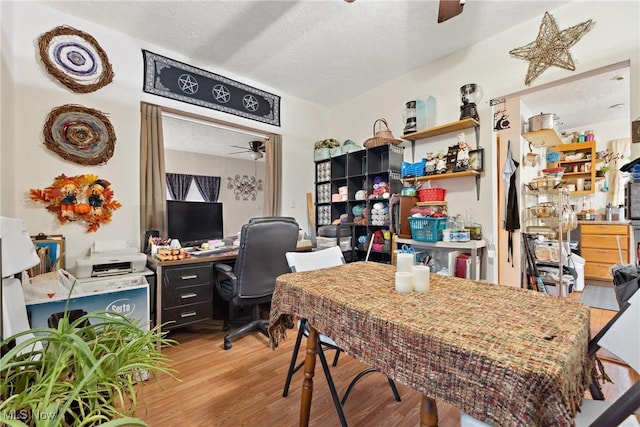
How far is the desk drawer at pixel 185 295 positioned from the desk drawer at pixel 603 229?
5138mm

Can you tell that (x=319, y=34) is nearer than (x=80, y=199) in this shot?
No

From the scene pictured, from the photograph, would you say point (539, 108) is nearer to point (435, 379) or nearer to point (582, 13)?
point (582, 13)

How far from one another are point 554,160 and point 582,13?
2559 mm

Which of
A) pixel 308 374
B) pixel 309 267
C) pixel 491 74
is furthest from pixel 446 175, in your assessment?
pixel 308 374

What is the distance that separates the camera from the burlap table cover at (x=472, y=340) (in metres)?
0.55

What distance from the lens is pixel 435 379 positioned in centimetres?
68

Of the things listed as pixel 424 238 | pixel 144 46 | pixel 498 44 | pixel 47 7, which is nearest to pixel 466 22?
pixel 498 44

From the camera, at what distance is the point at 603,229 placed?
12.3ft

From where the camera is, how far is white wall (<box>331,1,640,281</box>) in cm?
194

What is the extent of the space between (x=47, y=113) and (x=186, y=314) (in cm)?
202

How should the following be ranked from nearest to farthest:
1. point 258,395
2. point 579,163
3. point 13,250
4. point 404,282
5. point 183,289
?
1. point 13,250
2. point 404,282
3. point 258,395
4. point 183,289
5. point 579,163

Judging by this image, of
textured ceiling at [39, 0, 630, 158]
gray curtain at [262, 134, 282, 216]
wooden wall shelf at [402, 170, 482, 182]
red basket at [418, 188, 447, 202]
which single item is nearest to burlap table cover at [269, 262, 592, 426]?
wooden wall shelf at [402, 170, 482, 182]

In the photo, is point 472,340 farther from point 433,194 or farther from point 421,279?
point 433,194

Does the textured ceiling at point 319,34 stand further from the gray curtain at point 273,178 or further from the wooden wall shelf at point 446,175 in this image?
the wooden wall shelf at point 446,175
